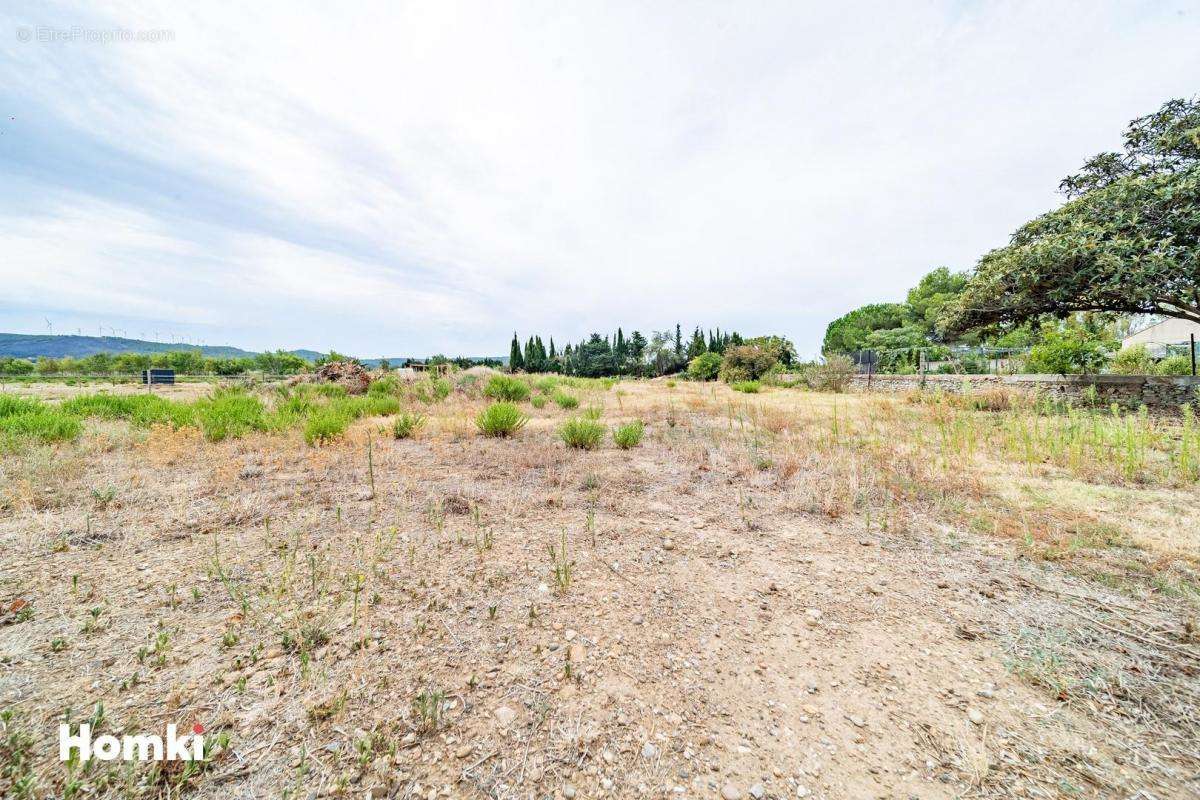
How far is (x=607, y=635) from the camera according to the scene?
1.90 metres

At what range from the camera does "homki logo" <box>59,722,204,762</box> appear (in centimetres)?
125

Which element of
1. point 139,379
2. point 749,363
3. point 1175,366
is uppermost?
point 749,363

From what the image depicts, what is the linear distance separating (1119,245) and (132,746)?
12959 mm

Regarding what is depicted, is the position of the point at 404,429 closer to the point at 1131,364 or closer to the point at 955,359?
the point at 1131,364

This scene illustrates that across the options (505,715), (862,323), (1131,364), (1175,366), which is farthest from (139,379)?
(862,323)

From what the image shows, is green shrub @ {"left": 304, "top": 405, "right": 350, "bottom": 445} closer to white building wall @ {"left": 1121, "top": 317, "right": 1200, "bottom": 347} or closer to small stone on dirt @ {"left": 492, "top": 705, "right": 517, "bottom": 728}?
small stone on dirt @ {"left": 492, "top": 705, "right": 517, "bottom": 728}

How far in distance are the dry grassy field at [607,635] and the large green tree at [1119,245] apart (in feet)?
19.6

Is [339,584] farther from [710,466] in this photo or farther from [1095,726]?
[710,466]

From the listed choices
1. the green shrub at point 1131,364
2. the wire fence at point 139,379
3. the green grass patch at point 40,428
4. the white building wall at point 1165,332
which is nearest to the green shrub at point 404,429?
the green grass patch at point 40,428

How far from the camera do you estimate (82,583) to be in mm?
2166

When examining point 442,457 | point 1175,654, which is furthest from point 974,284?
point 442,457

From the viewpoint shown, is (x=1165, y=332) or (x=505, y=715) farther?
(x=1165, y=332)

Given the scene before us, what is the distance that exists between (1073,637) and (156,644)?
3.98 m

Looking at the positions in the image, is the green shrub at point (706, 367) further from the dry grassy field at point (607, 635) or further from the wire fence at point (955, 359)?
the dry grassy field at point (607, 635)
